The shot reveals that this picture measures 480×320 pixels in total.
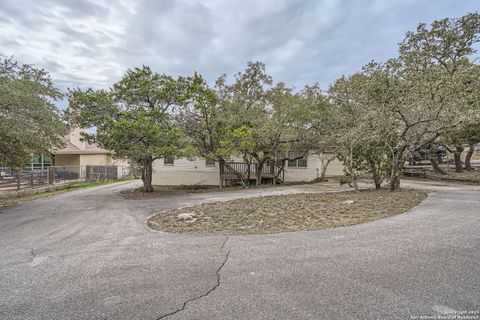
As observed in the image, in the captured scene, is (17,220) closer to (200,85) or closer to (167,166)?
(200,85)

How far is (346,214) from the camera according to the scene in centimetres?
620

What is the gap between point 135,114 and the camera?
11.1m

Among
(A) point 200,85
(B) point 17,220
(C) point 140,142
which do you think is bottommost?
(B) point 17,220

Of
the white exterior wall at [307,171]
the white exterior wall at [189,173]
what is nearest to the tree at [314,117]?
the white exterior wall at [307,171]

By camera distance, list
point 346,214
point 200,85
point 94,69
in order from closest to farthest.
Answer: point 346,214 < point 200,85 < point 94,69

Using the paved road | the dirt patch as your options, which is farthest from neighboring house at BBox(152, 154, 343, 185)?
the paved road

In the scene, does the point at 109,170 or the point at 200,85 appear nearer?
the point at 200,85

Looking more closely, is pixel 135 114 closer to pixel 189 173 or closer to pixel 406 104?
pixel 189 173

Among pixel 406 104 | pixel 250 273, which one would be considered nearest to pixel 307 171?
pixel 406 104

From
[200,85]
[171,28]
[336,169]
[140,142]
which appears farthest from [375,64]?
[336,169]

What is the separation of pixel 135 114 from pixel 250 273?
32.8 ft

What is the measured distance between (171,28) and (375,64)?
9.62 metres

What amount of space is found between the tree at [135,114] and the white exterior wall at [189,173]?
603 centimetres

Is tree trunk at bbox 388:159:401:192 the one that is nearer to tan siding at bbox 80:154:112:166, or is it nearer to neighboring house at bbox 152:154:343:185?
neighboring house at bbox 152:154:343:185
